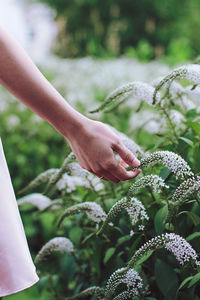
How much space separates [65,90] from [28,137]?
3.75ft

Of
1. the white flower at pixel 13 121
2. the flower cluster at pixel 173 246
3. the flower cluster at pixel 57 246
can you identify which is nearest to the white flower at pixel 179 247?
the flower cluster at pixel 173 246

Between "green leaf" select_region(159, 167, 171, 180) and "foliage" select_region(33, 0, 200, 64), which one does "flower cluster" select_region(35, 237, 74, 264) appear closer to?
"green leaf" select_region(159, 167, 171, 180)

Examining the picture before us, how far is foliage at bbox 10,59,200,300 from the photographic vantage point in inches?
53.6

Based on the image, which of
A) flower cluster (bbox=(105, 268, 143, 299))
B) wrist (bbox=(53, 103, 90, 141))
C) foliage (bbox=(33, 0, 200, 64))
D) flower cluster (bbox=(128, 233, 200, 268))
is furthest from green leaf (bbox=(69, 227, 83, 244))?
foliage (bbox=(33, 0, 200, 64))

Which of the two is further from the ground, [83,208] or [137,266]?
[83,208]

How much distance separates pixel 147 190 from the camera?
1.78 meters

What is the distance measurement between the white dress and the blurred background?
0.61 meters

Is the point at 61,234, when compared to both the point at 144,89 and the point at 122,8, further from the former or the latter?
the point at 122,8

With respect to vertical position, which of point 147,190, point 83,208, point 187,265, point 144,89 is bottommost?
point 187,265

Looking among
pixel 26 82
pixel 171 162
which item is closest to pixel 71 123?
pixel 26 82

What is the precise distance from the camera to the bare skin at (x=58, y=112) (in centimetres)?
110

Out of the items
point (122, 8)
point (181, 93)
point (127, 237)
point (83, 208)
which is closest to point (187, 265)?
point (127, 237)

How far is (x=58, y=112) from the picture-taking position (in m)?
1.15

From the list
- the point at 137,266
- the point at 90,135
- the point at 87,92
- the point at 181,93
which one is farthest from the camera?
the point at 87,92
